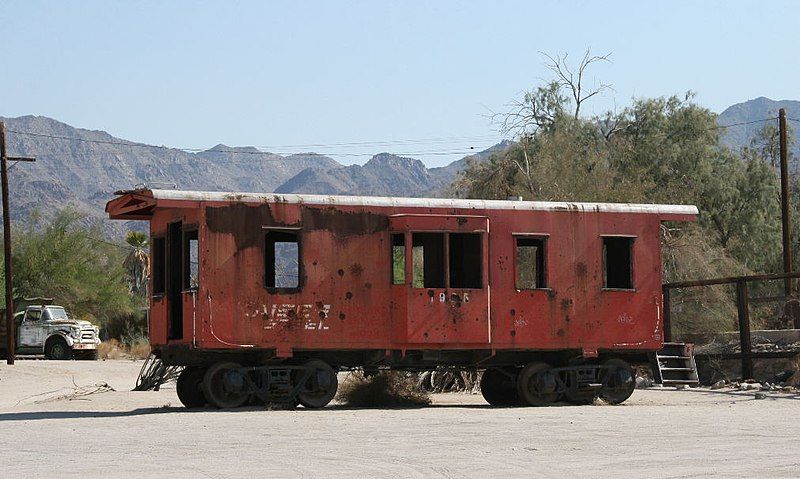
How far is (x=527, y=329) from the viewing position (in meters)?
21.0

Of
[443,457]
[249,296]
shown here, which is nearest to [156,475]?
[443,457]

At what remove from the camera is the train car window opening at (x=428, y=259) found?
842 inches

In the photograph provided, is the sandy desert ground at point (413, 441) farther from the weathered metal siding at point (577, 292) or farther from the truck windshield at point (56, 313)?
the truck windshield at point (56, 313)

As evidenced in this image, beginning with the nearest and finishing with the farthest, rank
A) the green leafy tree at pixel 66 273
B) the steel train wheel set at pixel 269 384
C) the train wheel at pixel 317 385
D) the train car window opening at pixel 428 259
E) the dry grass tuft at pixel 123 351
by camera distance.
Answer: the steel train wheel set at pixel 269 384 < the train wheel at pixel 317 385 < the train car window opening at pixel 428 259 < the dry grass tuft at pixel 123 351 < the green leafy tree at pixel 66 273

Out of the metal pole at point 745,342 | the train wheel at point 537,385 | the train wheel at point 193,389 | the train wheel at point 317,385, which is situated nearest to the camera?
the train wheel at point 317,385

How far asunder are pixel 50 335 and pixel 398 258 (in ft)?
99.6

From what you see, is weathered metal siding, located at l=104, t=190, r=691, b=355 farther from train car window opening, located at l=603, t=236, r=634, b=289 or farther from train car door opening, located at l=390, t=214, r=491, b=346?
train car window opening, located at l=603, t=236, r=634, b=289

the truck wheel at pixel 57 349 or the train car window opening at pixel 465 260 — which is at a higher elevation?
the train car window opening at pixel 465 260

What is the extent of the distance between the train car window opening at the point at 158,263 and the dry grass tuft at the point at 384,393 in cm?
371

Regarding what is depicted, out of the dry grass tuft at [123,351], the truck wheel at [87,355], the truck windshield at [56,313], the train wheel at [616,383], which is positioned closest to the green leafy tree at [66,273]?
the dry grass tuft at [123,351]

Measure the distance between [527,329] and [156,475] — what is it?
414 inches

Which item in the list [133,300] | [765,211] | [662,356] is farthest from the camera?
[133,300]

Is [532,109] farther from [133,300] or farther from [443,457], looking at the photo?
[443,457]

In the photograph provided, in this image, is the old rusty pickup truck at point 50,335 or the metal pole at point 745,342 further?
the old rusty pickup truck at point 50,335
